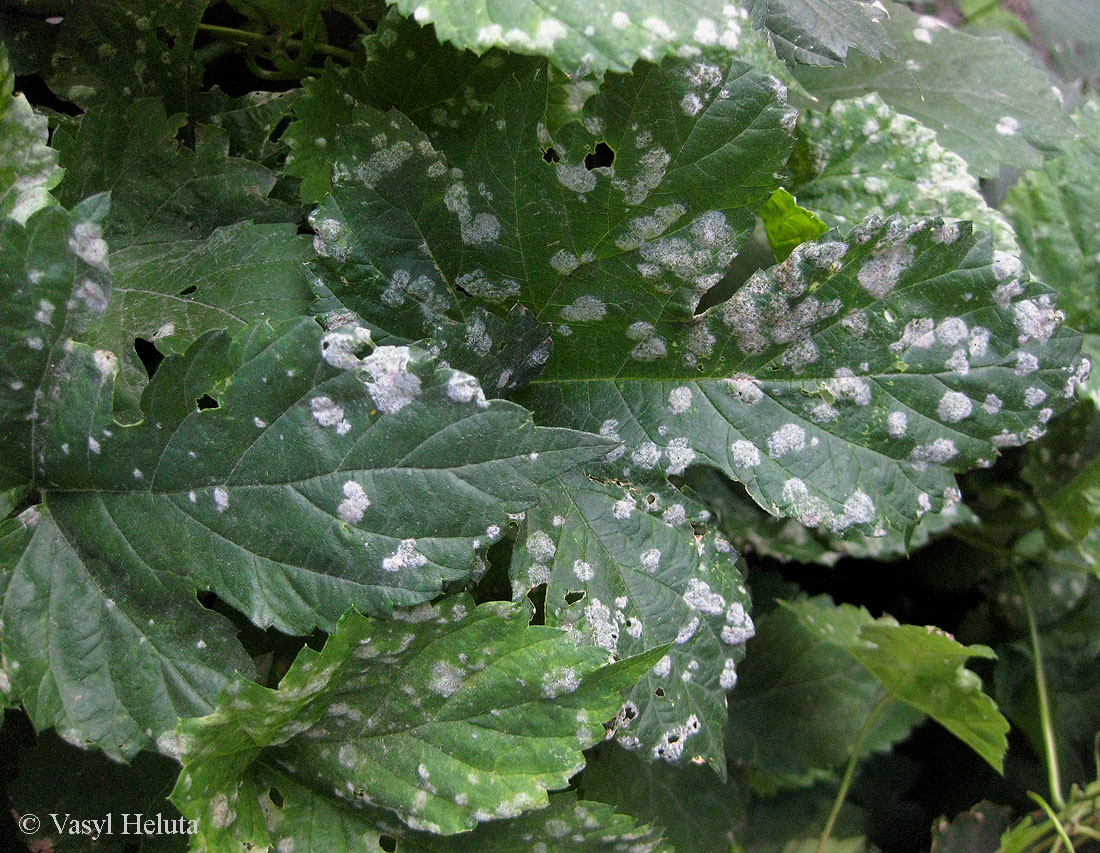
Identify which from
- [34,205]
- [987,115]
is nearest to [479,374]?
[34,205]

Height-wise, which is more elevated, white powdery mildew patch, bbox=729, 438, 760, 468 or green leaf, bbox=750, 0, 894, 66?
green leaf, bbox=750, 0, 894, 66

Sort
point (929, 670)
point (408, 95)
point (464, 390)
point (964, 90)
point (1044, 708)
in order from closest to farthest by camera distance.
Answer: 1. point (464, 390)
2. point (408, 95)
3. point (929, 670)
4. point (964, 90)
5. point (1044, 708)

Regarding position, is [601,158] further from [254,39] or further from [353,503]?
[353,503]

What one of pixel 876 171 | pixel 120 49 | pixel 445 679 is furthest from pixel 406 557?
pixel 876 171

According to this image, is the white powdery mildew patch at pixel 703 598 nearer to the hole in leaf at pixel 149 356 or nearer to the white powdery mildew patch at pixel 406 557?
the white powdery mildew patch at pixel 406 557

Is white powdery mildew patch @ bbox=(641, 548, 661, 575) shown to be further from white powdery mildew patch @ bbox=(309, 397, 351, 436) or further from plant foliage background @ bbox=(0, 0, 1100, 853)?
white powdery mildew patch @ bbox=(309, 397, 351, 436)

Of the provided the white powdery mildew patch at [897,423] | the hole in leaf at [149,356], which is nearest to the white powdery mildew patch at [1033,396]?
the white powdery mildew patch at [897,423]

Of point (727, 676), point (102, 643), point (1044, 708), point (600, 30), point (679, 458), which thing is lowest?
point (1044, 708)

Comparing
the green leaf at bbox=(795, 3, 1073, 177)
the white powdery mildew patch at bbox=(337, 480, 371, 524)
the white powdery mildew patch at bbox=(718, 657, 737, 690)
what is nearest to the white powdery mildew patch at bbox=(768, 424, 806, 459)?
the white powdery mildew patch at bbox=(718, 657, 737, 690)
